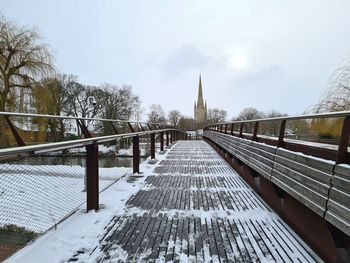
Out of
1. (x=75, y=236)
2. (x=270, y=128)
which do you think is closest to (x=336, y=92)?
(x=270, y=128)

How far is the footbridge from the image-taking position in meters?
2.33

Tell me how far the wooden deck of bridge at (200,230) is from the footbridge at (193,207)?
1cm

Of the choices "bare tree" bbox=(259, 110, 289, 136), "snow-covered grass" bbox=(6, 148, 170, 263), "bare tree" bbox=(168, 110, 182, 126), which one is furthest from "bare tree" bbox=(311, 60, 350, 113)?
"bare tree" bbox=(168, 110, 182, 126)

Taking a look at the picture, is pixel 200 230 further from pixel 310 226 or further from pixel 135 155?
pixel 135 155

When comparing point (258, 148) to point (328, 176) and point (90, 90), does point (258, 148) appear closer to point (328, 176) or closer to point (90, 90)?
point (328, 176)

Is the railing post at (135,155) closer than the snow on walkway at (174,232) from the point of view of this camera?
No

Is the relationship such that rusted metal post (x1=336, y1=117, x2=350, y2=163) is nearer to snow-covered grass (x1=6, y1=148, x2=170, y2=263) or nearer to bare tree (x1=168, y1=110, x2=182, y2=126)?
snow-covered grass (x1=6, y1=148, x2=170, y2=263)

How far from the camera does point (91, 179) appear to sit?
363 cm

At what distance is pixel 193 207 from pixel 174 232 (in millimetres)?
876

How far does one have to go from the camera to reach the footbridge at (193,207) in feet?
7.63

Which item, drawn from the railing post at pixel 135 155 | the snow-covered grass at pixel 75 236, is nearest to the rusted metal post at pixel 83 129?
the snow-covered grass at pixel 75 236

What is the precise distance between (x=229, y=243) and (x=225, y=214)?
822 millimetres

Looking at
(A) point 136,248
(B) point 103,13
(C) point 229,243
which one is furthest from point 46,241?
(B) point 103,13

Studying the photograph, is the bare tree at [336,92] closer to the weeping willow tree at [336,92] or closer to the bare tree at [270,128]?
the weeping willow tree at [336,92]
